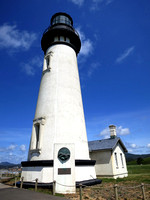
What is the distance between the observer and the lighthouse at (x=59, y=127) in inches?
388

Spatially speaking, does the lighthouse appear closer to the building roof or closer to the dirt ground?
the dirt ground

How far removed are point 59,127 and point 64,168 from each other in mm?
3035

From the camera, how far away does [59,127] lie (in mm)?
11500

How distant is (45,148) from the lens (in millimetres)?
10961

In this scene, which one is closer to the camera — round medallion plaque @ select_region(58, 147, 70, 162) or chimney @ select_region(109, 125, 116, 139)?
round medallion plaque @ select_region(58, 147, 70, 162)

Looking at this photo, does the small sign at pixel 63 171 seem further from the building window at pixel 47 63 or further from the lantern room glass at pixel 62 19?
the lantern room glass at pixel 62 19

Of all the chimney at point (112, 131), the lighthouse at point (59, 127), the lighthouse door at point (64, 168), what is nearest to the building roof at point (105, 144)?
the chimney at point (112, 131)

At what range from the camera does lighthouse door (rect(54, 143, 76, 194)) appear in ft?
30.3

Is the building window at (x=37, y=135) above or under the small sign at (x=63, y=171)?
above

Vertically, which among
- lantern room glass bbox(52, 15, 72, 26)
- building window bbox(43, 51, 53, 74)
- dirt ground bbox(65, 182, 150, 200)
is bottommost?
dirt ground bbox(65, 182, 150, 200)

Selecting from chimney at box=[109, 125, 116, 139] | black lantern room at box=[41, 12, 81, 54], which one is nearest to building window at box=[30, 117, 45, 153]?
black lantern room at box=[41, 12, 81, 54]

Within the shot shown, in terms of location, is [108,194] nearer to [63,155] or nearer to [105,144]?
[63,155]

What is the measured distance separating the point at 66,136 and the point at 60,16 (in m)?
15.3

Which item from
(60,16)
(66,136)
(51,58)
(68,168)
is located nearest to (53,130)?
(66,136)
